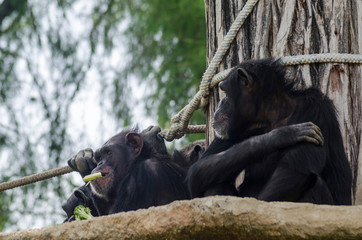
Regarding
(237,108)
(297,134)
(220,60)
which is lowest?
(297,134)

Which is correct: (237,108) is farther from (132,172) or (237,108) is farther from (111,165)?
(111,165)

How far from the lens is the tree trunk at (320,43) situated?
402 centimetres

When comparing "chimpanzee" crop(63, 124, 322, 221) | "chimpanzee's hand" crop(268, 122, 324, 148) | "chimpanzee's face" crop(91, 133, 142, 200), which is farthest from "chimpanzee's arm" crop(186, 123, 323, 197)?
"chimpanzee's face" crop(91, 133, 142, 200)

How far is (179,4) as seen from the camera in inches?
503

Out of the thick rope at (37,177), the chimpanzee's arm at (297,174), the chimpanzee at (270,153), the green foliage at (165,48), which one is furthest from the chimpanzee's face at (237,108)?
the green foliage at (165,48)

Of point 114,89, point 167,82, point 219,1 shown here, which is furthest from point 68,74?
point 219,1

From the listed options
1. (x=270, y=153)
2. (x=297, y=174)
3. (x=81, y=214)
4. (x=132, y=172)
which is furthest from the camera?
(x=132, y=172)

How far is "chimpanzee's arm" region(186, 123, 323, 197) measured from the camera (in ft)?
11.8

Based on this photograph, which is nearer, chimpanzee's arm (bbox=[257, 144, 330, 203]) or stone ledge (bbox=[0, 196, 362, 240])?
stone ledge (bbox=[0, 196, 362, 240])

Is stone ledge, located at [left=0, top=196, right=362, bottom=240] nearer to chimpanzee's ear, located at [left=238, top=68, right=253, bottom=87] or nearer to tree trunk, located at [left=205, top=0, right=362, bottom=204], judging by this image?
tree trunk, located at [left=205, top=0, right=362, bottom=204]

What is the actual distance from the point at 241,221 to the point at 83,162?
10.8 feet

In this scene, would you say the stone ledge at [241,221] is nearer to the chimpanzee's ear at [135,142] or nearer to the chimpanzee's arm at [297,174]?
the chimpanzee's arm at [297,174]

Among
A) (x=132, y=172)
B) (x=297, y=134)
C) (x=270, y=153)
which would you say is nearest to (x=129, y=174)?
(x=132, y=172)

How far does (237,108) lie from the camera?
4.14 m
